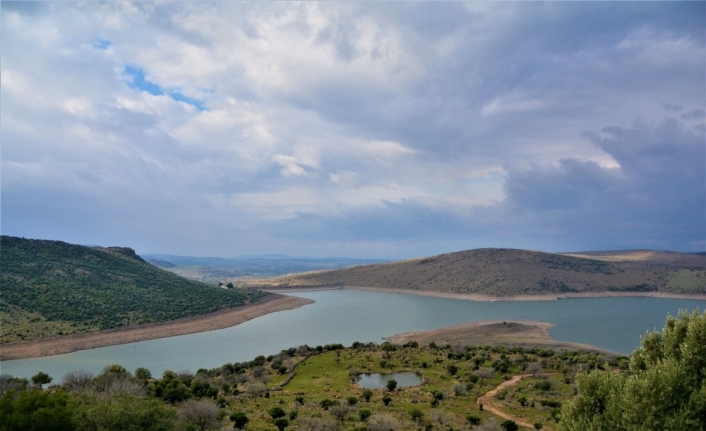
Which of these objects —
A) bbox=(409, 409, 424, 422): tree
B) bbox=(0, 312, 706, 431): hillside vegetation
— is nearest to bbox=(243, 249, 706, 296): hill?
bbox=(0, 312, 706, 431): hillside vegetation

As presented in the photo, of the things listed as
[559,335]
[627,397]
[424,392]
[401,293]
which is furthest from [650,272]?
[627,397]

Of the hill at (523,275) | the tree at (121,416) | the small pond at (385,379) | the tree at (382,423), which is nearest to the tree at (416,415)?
the tree at (382,423)

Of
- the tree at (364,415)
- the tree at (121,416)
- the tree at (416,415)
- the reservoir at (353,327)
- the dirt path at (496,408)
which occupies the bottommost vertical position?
the reservoir at (353,327)

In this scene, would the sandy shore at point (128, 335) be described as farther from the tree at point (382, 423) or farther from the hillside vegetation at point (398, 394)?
the tree at point (382, 423)

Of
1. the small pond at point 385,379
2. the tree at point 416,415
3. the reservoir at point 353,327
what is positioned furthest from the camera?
the reservoir at point 353,327

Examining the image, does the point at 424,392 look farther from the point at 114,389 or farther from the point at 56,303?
the point at 56,303

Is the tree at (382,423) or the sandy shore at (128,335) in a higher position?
the tree at (382,423)
